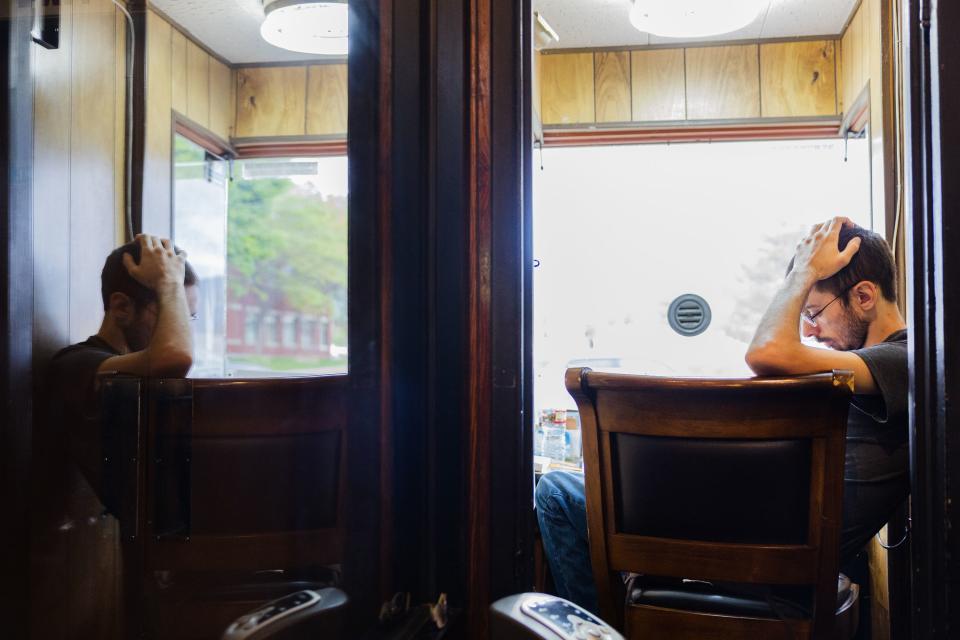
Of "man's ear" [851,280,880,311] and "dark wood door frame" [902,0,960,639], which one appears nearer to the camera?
"dark wood door frame" [902,0,960,639]

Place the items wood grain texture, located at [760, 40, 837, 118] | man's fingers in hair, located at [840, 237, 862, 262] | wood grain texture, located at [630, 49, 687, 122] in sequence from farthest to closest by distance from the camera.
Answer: wood grain texture, located at [630, 49, 687, 122], wood grain texture, located at [760, 40, 837, 118], man's fingers in hair, located at [840, 237, 862, 262]

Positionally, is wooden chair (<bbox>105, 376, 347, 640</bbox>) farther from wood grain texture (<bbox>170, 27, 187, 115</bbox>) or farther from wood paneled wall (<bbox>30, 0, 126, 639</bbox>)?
wood grain texture (<bbox>170, 27, 187, 115</bbox>)

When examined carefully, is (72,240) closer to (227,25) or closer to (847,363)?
(227,25)

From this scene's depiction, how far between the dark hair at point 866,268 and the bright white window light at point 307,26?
4.92 ft

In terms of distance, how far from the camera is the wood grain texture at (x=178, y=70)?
0.49 metres

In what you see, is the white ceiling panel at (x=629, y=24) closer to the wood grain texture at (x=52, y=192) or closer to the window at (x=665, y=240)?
the window at (x=665, y=240)

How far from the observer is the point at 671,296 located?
119 inches

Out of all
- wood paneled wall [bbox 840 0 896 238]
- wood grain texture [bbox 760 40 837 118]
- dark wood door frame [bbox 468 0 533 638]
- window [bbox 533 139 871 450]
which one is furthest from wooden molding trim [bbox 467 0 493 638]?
wood grain texture [bbox 760 40 837 118]

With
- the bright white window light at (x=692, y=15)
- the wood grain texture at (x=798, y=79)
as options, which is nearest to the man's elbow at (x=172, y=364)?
the bright white window light at (x=692, y=15)

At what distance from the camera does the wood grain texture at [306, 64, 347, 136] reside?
0.76 metres

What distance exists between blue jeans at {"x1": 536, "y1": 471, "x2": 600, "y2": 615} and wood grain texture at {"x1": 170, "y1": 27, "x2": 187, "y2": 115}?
145cm

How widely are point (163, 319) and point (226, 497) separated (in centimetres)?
20

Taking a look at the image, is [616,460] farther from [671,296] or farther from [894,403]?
[671,296]

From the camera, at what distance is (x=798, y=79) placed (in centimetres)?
295
